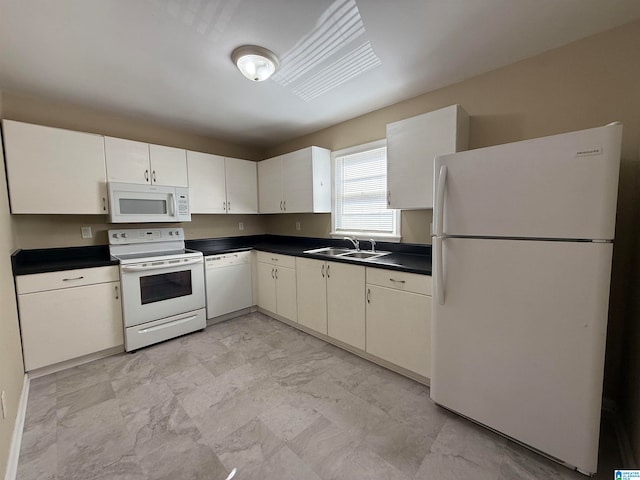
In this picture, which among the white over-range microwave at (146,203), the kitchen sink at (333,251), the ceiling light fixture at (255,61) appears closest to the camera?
the ceiling light fixture at (255,61)

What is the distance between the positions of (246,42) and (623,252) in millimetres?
2729

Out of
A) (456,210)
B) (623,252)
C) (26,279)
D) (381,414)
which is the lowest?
(381,414)

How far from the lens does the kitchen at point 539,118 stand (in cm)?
160

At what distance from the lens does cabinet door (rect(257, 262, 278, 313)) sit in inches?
128

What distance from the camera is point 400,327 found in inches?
81.7

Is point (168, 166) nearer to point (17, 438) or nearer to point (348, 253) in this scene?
point (348, 253)

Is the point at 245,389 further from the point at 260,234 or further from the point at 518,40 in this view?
the point at 518,40

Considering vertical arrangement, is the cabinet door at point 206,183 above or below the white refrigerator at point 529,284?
above

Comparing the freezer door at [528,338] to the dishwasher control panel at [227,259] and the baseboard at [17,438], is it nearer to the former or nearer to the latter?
the baseboard at [17,438]

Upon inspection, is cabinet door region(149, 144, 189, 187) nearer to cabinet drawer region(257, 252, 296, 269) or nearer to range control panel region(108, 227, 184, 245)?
range control panel region(108, 227, 184, 245)

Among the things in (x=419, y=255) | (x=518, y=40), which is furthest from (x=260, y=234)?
(x=518, y=40)

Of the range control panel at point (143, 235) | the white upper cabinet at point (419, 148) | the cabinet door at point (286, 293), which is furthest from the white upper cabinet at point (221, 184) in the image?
the white upper cabinet at point (419, 148)

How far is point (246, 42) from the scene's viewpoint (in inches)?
66.1

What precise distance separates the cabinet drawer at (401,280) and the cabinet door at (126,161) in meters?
2.57
